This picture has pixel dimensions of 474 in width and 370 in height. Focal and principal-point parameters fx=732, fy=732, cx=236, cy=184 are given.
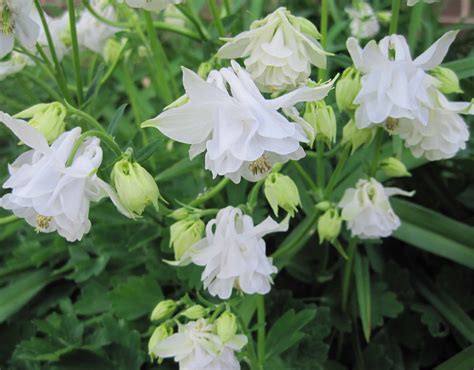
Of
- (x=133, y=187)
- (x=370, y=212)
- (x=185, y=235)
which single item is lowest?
(x=370, y=212)

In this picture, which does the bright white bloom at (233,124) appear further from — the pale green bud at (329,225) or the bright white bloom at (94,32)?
the bright white bloom at (94,32)

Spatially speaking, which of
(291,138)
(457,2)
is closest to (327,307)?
(291,138)

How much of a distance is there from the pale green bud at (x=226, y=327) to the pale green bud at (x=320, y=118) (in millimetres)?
222

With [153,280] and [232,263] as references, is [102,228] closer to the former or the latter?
[153,280]

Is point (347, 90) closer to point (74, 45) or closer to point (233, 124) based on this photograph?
A: point (233, 124)

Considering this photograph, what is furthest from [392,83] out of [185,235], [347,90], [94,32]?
[94,32]

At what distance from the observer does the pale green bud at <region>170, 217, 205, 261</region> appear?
2.62ft

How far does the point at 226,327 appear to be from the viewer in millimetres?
786

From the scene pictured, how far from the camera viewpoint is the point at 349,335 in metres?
1.21

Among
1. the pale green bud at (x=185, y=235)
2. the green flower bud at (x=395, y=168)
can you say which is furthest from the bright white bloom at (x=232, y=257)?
the green flower bud at (x=395, y=168)

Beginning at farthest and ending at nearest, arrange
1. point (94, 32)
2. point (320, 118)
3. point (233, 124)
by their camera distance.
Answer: point (94, 32)
point (320, 118)
point (233, 124)

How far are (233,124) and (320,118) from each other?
140 millimetres

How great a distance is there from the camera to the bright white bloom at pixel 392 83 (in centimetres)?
78

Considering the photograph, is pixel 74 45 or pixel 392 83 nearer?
pixel 392 83
